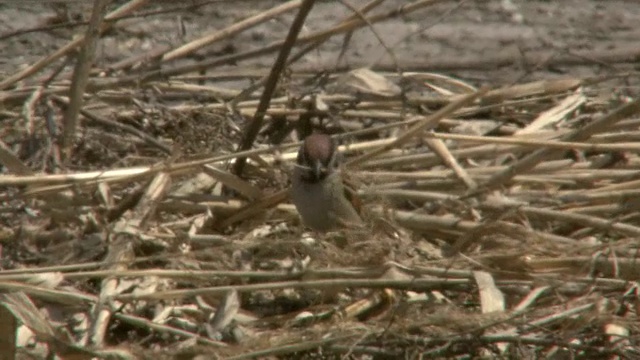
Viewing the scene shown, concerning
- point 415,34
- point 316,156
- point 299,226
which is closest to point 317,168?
point 316,156

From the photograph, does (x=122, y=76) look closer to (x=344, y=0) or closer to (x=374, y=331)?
(x=344, y=0)

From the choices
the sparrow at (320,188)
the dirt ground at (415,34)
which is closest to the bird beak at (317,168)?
the sparrow at (320,188)

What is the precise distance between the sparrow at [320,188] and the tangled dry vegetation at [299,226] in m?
0.08

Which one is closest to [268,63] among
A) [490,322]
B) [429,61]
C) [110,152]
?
[429,61]

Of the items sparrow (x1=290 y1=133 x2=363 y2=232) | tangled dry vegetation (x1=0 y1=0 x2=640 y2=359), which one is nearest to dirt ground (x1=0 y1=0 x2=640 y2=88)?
tangled dry vegetation (x1=0 y1=0 x2=640 y2=359)

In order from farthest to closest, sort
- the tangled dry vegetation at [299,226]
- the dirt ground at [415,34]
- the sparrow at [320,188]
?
the dirt ground at [415,34] < the sparrow at [320,188] < the tangled dry vegetation at [299,226]

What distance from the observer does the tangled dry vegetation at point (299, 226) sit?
3131 millimetres

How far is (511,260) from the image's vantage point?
3391 mm

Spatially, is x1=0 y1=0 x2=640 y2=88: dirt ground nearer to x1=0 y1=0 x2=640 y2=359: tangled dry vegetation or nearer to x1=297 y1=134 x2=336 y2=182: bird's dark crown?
x1=0 y1=0 x2=640 y2=359: tangled dry vegetation

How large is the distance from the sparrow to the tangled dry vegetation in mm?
75

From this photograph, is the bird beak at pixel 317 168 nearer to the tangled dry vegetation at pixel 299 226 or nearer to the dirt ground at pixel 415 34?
the tangled dry vegetation at pixel 299 226

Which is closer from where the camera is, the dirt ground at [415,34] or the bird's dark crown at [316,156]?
the bird's dark crown at [316,156]

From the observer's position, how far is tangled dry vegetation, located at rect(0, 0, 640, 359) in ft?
10.3

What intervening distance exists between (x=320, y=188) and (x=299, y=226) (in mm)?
131
